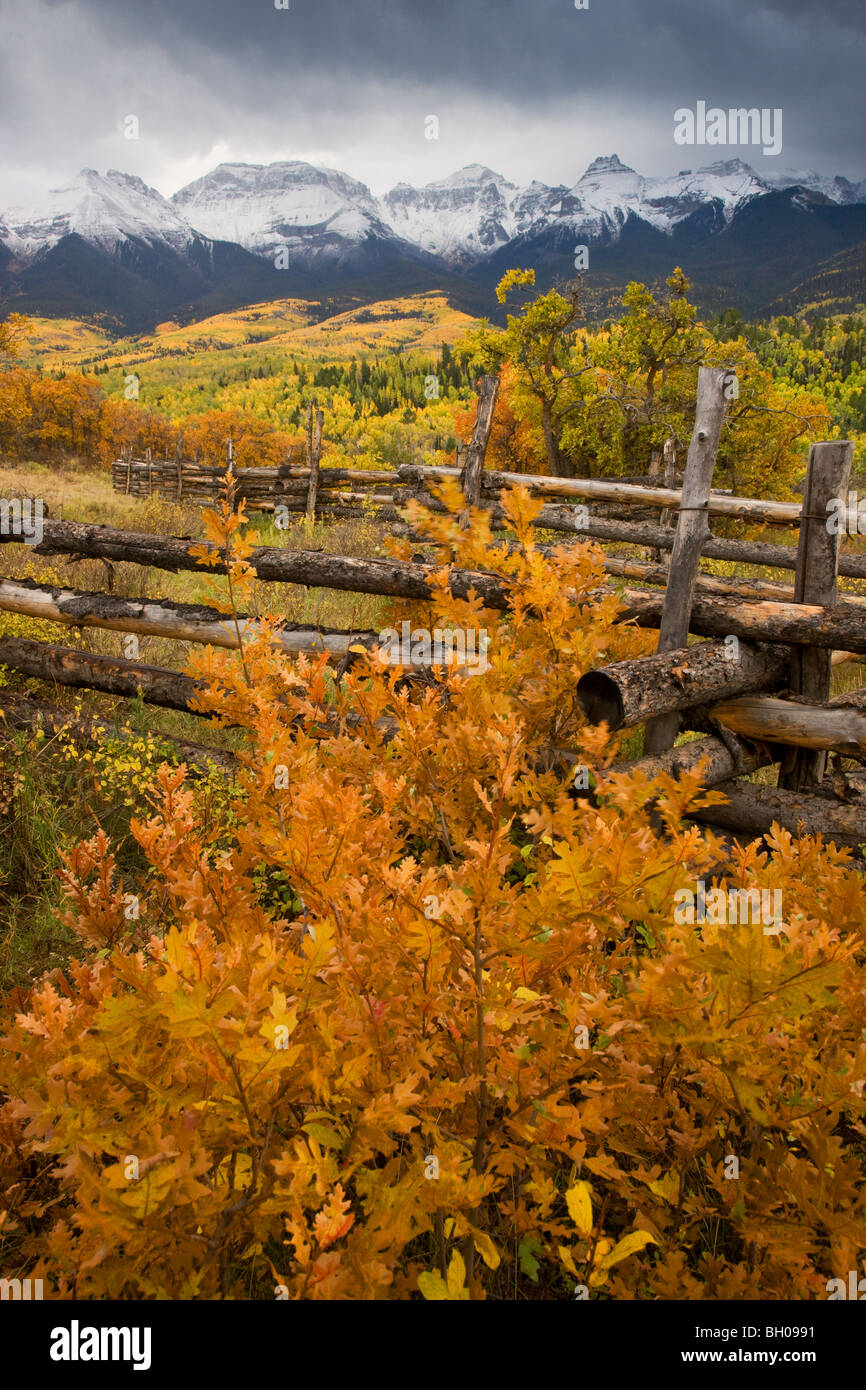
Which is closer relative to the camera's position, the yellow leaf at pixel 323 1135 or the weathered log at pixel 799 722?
the yellow leaf at pixel 323 1135

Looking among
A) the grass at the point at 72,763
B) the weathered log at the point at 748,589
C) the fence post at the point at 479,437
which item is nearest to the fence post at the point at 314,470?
the grass at the point at 72,763

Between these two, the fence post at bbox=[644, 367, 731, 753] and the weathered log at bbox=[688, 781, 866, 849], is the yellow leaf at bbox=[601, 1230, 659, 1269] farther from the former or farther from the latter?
the fence post at bbox=[644, 367, 731, 753]

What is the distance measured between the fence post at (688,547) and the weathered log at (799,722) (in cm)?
30

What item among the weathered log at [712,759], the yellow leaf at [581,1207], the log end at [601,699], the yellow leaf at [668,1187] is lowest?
the yellow leaf at [668,1187]

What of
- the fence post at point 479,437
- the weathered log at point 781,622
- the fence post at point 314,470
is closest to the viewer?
the weathered log at point 781,622

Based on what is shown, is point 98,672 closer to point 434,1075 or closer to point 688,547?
point 688,547

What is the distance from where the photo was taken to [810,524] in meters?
3.26

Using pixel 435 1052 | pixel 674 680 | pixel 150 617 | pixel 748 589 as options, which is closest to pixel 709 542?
pixel 748 589

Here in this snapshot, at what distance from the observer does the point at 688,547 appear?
339 cm

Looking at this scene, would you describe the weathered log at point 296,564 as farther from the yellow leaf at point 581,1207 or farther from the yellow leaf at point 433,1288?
the yellow leaf at point 433,1288

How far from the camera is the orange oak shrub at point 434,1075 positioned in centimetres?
92

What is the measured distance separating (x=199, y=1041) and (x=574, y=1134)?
57 cm
